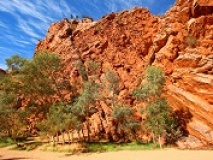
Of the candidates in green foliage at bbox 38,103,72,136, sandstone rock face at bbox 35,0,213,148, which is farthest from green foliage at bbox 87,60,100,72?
green foliage at bbox 38,103,72,136

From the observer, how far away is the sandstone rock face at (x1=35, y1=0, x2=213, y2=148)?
4175cm

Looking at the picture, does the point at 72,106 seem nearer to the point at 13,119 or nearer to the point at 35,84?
the point at 35,84

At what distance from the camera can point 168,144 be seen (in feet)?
137

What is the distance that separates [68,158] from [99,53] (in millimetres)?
41237

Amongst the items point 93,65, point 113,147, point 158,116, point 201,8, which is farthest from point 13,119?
point 201,8

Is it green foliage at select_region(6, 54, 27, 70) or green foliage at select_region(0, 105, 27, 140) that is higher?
green foliage at select_region(6, 54, 27, 70)

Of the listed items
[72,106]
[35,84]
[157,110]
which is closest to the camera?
[157,110]

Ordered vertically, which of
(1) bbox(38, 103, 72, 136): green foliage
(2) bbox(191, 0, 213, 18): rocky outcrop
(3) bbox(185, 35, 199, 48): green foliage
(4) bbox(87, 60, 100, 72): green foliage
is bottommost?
(1) bbox(38, 103, 72, 136): green foliage

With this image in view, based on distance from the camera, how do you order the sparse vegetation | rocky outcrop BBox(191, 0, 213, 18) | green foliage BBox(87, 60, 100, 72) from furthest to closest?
green foliage BBox(87, 60, 100, 72) → rocky outcrop BBox(191, 0, 213, 18) → the sparse vegetation

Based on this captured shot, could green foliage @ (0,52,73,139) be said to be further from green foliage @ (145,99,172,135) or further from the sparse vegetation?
green foliage @ (145,99,172,135)

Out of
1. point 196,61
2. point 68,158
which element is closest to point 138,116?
point 196,61

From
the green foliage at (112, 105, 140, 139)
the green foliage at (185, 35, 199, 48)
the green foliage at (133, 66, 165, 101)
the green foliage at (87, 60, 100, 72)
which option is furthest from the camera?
the green foliage at (87, 60, 100, 72)

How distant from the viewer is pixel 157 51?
57969mm

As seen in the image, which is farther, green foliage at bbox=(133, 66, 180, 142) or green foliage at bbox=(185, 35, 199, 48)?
green foliage at bbox=(185, 35, 199, 48)
